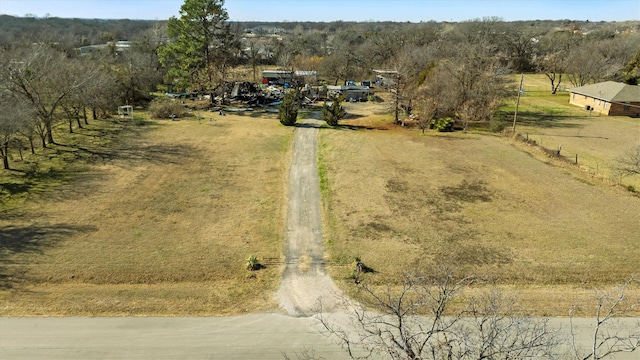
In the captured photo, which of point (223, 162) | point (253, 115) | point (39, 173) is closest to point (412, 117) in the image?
point (253, 115)

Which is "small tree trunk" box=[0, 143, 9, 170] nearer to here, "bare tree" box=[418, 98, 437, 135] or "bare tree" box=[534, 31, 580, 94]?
"bare tree" box=[418, 98, 437, 135]

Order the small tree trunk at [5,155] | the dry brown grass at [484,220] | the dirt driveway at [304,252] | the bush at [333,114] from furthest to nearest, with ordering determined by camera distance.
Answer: the bush at [333,114] → the small tree trunk at [5,155] → the dry brown grass at [484,220] → the dirt driveway at [304,252]

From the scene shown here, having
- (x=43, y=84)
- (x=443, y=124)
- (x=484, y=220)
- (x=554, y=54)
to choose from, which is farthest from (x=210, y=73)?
(x=554, y=54)

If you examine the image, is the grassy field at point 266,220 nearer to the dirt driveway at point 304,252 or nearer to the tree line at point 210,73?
the dirt driveway at point 304,252

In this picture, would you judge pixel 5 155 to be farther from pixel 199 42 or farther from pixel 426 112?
pixel 426 112

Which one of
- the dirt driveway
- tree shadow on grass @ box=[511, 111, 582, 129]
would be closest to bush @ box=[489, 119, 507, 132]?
tree shadow on grass @ box=[511, 111, 582, 129]

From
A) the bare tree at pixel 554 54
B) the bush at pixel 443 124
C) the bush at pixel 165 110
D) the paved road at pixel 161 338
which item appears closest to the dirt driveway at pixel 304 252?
the paved road at pixel 161 338

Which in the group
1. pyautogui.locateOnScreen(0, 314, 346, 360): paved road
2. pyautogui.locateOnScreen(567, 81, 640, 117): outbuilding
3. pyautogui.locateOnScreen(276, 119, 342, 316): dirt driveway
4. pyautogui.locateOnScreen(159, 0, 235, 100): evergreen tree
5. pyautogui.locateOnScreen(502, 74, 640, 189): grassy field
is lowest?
pyautogui.locateOnScreen(0, 314, 346, 360): paved road
